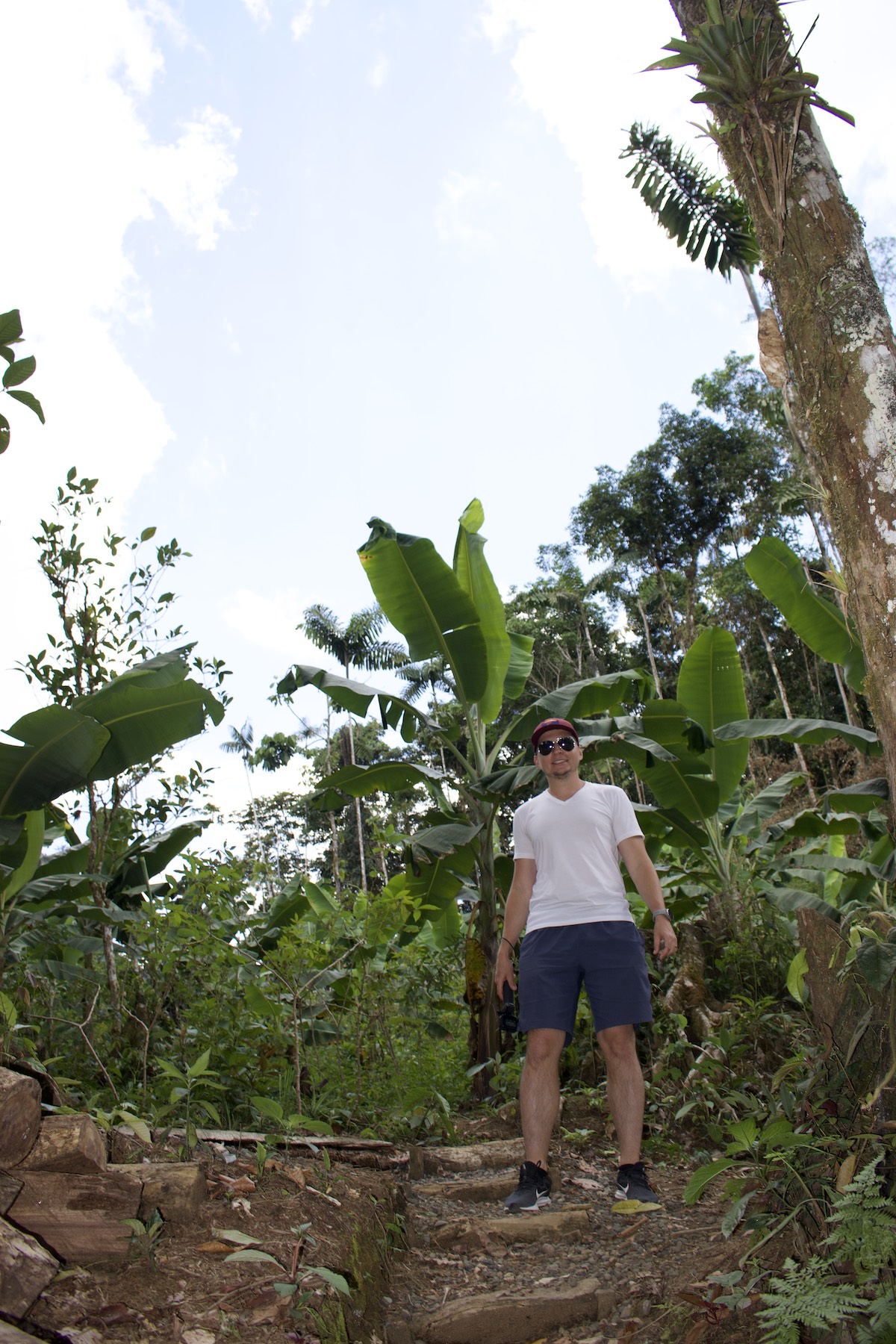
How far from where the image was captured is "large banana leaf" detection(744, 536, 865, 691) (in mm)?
6035

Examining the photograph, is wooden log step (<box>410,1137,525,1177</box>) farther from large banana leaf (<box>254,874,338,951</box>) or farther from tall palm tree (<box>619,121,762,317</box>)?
tall palm tree (<box>619,121,762,317</box>)

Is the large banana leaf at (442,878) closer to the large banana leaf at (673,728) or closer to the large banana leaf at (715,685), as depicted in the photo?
the large banana leaf at (673,728)

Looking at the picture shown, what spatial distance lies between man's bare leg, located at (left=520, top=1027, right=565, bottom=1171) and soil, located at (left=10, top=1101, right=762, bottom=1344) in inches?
9.7

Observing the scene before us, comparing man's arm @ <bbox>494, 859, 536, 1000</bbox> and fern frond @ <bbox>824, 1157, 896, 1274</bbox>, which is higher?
man's arm @ <bbox>494, 859, 536, 1000</bbox>

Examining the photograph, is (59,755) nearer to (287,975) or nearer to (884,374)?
(287,975)

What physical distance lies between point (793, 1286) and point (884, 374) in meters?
2.45

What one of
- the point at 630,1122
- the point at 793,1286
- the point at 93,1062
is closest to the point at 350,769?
the point at 93,1062

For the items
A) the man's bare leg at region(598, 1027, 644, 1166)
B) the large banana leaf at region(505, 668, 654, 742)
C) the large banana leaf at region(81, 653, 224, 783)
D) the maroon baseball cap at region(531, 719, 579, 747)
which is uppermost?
the large banana leaf at region(81, 653, 224, 783)

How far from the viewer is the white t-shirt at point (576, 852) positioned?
362 cm

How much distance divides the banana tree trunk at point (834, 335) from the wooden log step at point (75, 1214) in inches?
93.8

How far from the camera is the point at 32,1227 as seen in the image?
2.18 meters

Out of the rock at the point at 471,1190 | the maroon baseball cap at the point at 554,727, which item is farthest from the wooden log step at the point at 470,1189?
the maroon baseball cap at the point at 554,727

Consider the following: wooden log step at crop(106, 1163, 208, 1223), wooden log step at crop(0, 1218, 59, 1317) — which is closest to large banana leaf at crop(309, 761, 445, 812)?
wooden log step at crop(106, 1163, 208, 1223)

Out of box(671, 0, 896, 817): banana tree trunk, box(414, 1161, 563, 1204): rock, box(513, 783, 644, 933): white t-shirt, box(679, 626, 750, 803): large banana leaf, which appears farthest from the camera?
box(679, 626, 750, 803): large banana leaf
